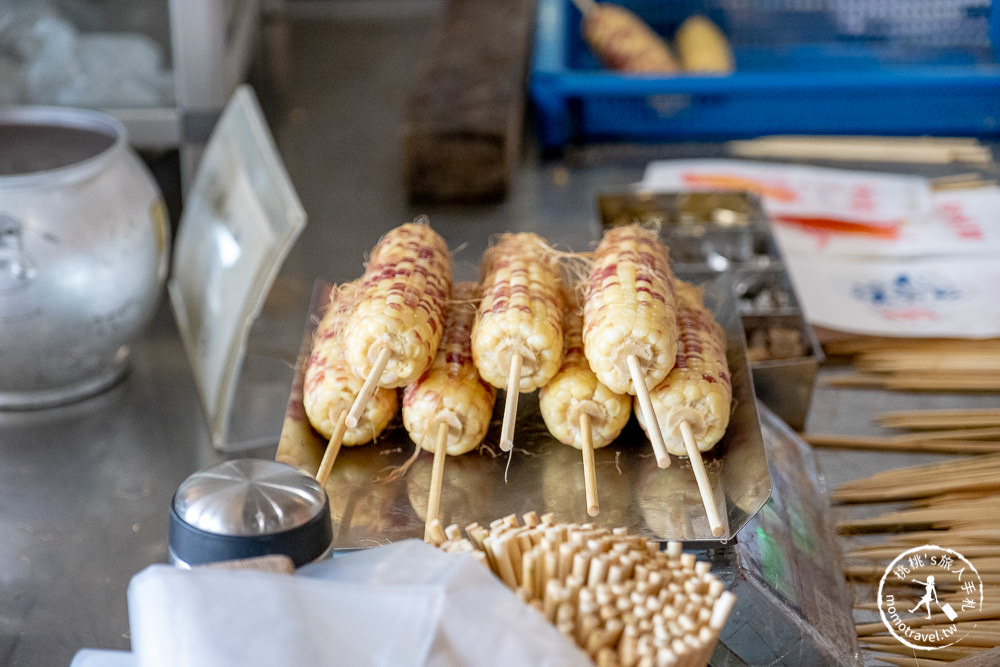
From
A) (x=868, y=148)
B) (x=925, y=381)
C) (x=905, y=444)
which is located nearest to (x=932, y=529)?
(x=905, y=444)

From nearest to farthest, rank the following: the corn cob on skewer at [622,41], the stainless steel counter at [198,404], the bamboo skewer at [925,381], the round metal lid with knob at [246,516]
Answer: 1. the round metal lid with knob at [246,516]
2. the stainless steel counter at [198,404]
3. the bamboo skewer at [925,381]
4. the corn cob on skewer at [622,41]

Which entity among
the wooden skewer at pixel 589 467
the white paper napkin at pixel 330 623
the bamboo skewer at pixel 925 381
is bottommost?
the bamboo skewer at pixel 925 381

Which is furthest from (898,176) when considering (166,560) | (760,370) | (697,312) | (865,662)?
(166,560)

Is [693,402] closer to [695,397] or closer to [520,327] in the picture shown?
[695,397]

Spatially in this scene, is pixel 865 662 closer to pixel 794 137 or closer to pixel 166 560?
pixel 166 560

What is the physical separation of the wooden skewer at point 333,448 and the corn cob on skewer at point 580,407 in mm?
208

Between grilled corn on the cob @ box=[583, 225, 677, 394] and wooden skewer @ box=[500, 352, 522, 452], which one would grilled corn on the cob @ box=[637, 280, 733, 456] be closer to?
grilled corn on the cob @ box=[583, 225, 677, 394]

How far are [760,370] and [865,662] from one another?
16.5 inches

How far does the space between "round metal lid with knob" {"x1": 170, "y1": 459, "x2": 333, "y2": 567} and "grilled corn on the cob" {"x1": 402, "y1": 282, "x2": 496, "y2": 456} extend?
0.22m

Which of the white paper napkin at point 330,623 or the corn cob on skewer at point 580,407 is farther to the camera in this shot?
the corn cob on skewer at point 580,407

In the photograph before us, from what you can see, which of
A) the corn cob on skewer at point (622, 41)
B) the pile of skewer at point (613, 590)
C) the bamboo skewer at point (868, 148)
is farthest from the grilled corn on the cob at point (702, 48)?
the pile of skewer at point (613, 590)

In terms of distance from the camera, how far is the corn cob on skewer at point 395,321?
3.14ft

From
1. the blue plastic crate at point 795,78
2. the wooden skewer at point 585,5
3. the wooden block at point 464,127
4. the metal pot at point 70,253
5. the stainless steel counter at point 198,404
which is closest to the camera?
the stainless steel counter at point 198,404

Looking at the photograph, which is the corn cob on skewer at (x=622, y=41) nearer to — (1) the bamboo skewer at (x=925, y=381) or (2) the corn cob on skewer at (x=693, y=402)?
(1) the bamboo skewer at (x=925, y=381)
